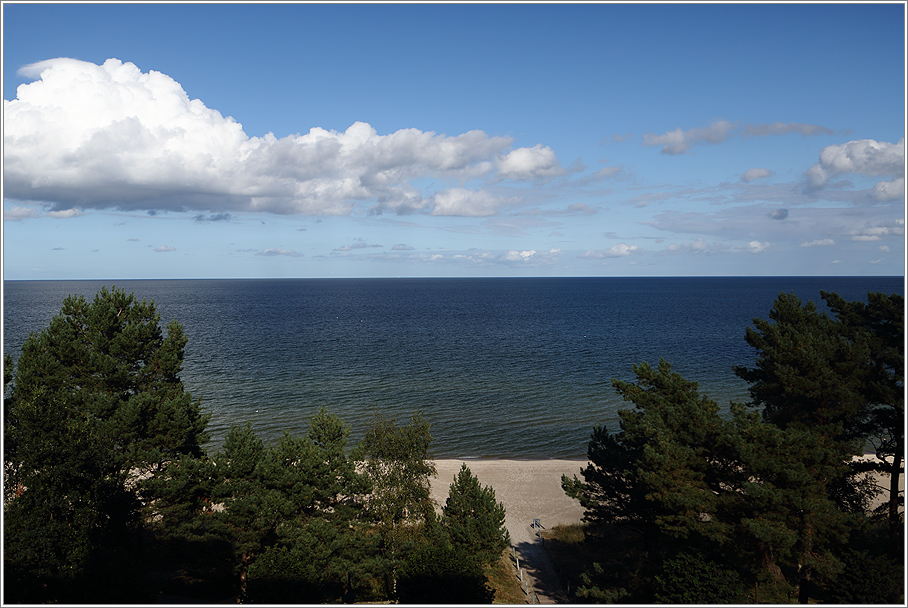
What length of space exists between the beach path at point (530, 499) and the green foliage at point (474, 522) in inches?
152

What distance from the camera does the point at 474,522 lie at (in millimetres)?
22328

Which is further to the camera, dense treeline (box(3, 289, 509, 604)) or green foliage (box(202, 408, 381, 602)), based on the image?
green foliage (box(202, 408, 381, 602))

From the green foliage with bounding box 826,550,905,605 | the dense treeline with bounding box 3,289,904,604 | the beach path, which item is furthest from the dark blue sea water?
the green foliage with bounding box 826,550,905,605

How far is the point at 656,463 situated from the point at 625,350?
68402 mm

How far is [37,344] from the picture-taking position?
24375 mm

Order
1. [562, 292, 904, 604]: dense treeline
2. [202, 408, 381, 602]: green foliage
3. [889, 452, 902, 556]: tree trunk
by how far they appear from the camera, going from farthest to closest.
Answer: [889, 452, 902, 556]: tree trunk < [202, 408, 381, 602]: green foliage < [562, 292, 904, 604]: dense treeline

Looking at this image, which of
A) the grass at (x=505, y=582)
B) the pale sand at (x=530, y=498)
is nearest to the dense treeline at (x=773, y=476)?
the grass at (x=505, y=582)

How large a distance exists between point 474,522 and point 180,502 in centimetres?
1243

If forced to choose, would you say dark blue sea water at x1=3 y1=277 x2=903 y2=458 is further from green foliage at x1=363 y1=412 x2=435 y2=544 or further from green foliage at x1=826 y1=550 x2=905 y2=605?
green foliage at x1=826 y1=550 x2=905 y2=605

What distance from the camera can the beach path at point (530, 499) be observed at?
85.6ft

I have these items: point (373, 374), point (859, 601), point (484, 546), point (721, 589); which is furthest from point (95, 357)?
point (373, 374)

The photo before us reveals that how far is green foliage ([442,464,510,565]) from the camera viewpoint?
22.0m

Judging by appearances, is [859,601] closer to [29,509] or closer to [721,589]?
[721,589]

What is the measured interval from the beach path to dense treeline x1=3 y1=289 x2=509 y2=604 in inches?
189
